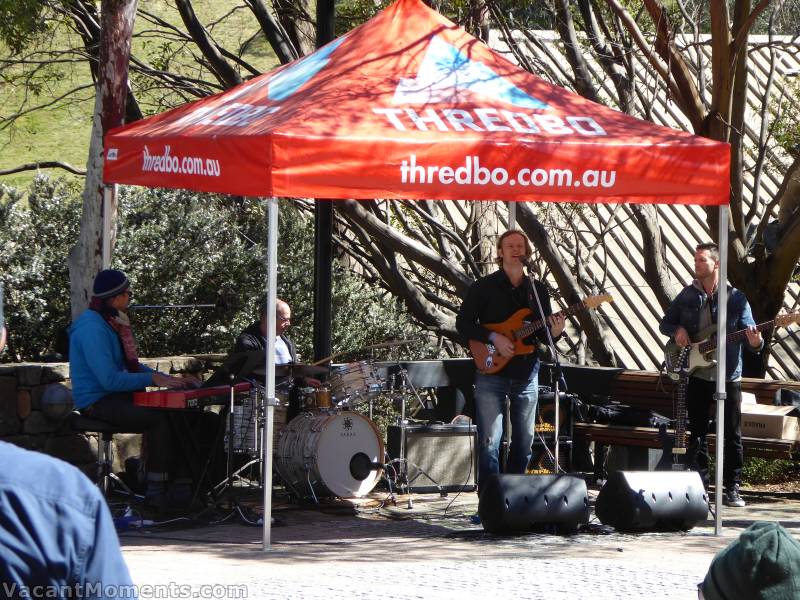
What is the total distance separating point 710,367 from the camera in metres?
9.21

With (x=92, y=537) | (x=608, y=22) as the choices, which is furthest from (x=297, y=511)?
(x=608, y=22)

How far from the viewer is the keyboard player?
8.28 metres

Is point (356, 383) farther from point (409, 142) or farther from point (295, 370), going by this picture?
point (409, 142)

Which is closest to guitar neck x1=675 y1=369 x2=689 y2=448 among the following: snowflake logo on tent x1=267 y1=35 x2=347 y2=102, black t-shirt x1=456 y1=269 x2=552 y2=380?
black t-shirt x1=456 y1=269 x2=552 y2=380

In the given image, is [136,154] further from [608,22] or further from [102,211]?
[608,22]

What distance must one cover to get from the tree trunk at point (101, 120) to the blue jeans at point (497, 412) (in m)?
3.54

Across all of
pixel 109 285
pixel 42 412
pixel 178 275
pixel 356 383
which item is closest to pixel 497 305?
pixel 356 383

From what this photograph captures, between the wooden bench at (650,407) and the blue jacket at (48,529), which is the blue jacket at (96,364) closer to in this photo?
the wooden bench at (650,407)

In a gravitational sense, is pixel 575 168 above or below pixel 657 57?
below

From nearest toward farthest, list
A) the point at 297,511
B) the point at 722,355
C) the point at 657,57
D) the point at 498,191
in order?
1. the point at 498,191
2. the point at 722,355
3. the point at 297,511
4. the point at 657,57

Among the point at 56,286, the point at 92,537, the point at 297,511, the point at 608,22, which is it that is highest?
the point at 608,22

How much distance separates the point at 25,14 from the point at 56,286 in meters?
2.79

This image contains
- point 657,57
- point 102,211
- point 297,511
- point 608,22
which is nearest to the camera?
point 297,511

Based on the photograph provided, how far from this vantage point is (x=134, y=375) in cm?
836
